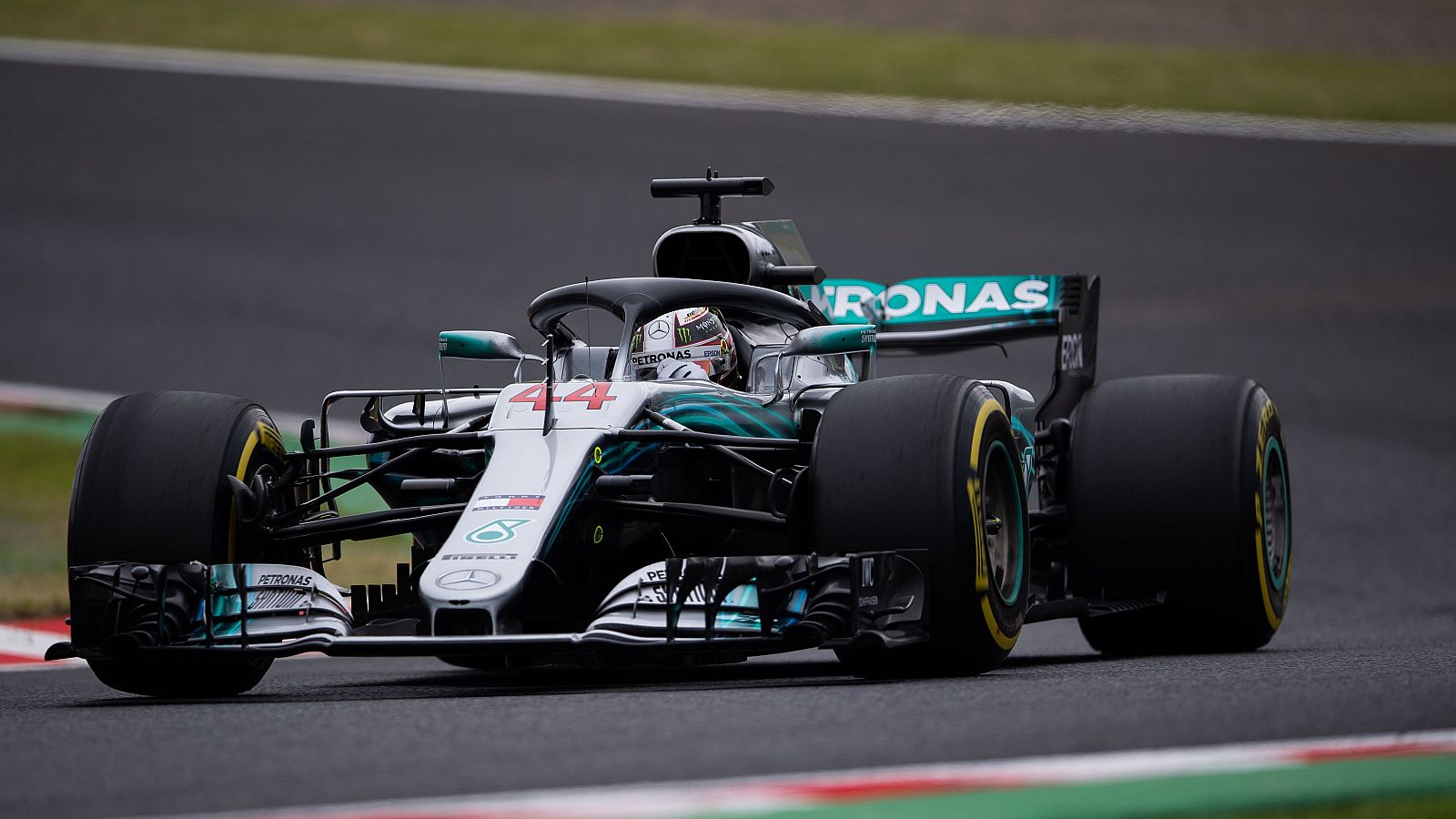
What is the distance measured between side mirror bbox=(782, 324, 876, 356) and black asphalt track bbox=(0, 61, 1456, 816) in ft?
4.26

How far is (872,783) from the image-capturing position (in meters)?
4.52

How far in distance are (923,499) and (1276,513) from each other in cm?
308

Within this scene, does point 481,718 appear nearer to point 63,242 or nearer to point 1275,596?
point 1275,596

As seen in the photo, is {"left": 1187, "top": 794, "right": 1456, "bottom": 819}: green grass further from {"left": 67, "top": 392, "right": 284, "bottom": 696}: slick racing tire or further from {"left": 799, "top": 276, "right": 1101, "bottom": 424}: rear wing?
{"left": 799, "top": 276, "right": 1101, "bottom": 424}: rear wing

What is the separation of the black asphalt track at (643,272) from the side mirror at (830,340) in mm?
1299

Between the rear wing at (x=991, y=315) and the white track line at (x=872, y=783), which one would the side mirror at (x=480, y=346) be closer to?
the rear wing at (x=991, y=315)

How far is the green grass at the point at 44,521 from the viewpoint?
11836 mm

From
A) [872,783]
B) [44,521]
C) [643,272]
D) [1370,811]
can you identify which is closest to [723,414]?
[872,783]

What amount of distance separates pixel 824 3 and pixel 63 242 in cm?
1449

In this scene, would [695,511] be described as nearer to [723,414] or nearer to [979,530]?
[723,414]

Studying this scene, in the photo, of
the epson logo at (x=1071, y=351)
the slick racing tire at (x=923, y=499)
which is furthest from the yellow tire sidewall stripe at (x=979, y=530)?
the epson logo at (x=1071, y=351)

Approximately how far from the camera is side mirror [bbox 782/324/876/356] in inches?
314

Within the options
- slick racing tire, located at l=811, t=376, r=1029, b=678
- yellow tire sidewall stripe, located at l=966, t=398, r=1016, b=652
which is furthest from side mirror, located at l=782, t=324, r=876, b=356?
yellow tire sidewall stripe, located at l=966, t=398, r=1016, b=652

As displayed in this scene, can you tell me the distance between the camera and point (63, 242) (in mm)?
21219
